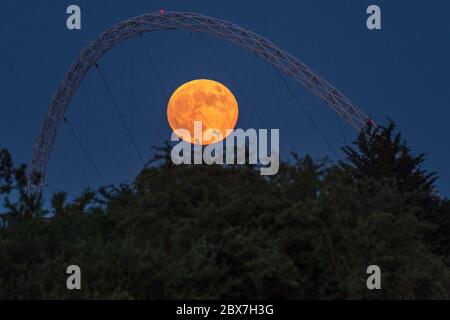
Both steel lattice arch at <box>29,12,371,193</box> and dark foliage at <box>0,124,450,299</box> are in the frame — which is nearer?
dark foliage at <box>0,124,450,299</box>

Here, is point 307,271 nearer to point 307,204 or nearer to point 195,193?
point 307,204

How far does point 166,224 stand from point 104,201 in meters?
4.81

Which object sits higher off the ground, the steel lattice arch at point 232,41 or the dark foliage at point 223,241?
the steel lattice arch at point 232,41

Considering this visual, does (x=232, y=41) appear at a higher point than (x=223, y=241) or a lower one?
higher

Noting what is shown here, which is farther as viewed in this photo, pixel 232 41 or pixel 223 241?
pixel 232 41

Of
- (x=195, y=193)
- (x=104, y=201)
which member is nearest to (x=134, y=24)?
(x=104, y=201)

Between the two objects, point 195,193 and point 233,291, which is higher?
point 195,193

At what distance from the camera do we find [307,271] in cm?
1331

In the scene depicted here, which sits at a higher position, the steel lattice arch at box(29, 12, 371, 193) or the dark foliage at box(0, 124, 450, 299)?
the steel lattice arch at box(29, 12, 371, 193)

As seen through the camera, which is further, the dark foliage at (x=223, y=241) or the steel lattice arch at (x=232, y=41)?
the steel lattice arch at (x=232, y=41)
